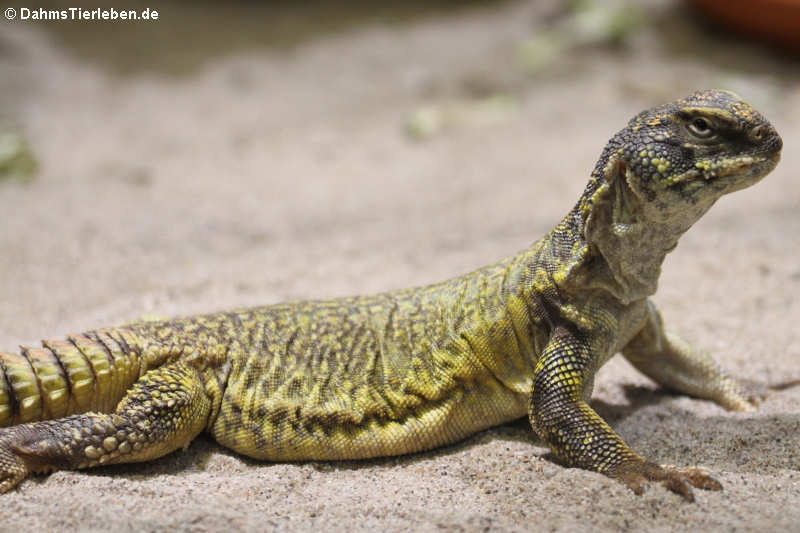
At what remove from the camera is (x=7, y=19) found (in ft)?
43.4

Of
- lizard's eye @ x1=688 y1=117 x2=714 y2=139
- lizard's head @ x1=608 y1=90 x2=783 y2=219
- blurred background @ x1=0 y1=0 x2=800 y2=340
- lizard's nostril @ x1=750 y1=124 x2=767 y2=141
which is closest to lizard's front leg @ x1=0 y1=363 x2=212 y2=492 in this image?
blurred background @ x1=0 y1=0 x2=800 y2=340

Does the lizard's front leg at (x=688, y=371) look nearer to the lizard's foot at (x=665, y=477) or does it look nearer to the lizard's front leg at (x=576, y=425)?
the lizard's front leg at (x=576, y=425)

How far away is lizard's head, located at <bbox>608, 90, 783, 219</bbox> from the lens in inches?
167

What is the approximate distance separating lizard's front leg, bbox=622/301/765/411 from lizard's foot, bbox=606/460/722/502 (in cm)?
136

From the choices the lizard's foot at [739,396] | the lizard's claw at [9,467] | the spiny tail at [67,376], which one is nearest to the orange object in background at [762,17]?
the lizard's foot at [739,396]

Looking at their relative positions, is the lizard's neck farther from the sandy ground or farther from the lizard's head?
the sandy ground

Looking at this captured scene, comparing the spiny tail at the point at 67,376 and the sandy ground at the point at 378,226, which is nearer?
the sandy ground at the point at 378,226

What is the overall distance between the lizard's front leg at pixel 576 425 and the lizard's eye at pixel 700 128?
4.74 feet

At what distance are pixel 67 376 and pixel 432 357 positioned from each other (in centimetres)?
238

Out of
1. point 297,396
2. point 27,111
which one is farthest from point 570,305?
point 27,111

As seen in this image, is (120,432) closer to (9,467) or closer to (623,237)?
(9,467)

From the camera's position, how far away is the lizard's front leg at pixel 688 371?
18.2 ft

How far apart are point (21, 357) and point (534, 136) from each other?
342 inches

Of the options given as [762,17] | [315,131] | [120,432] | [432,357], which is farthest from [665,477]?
[762,17]
